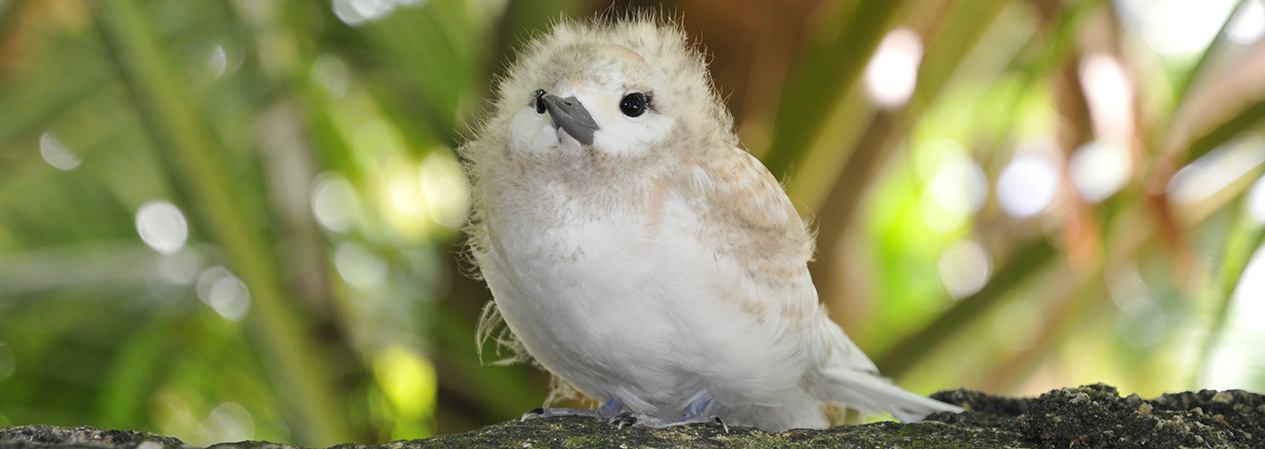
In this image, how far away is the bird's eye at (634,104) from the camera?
1.03m

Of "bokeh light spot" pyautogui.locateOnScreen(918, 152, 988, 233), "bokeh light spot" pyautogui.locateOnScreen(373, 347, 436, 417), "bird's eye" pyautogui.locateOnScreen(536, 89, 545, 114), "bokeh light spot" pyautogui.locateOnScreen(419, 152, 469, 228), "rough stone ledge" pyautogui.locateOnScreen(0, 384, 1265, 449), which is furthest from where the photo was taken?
"bokeh light spot" pyautogui.locateOnScreen(918, 152, 988, 233)

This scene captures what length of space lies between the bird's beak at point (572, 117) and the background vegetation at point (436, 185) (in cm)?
90

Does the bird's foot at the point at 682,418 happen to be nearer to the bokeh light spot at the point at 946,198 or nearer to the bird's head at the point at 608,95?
the bird's head at the point at 608,95

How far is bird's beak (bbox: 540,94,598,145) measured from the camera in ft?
3.16

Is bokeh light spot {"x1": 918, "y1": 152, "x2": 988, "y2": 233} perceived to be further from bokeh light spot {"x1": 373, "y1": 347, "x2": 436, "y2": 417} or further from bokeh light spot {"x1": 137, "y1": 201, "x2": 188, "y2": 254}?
bokeh light spot {"x1": 137, "y1": 201, "x2": 188, "y2": 254}

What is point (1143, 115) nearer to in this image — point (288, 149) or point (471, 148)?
point (471, 148)

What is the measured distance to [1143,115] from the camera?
84.0 inches

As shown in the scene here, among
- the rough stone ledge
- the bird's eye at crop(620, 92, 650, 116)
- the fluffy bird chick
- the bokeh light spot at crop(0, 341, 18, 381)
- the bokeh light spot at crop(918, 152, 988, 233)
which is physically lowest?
the rough stone ledge

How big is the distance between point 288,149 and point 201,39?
39cm

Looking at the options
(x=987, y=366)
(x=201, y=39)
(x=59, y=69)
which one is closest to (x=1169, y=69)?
(x=987, y=366)

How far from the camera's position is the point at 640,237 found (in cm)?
99

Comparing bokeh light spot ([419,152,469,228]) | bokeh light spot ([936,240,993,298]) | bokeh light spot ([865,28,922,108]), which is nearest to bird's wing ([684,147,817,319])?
bokeh light spot ([865,28,922,108])

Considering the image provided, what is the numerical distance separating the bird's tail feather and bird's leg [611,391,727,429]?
0.22 meters

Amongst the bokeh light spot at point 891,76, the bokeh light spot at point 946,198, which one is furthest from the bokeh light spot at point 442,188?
the bokeh light spot at point 946,198
